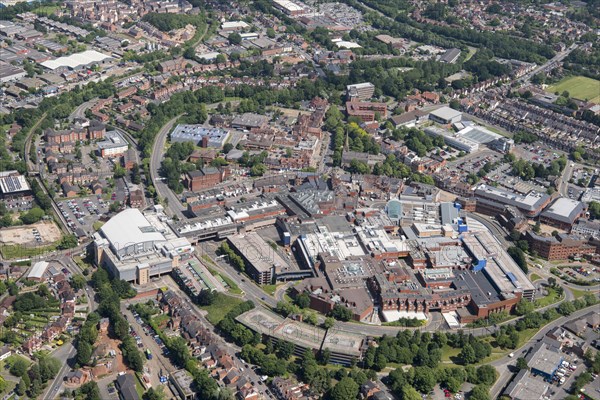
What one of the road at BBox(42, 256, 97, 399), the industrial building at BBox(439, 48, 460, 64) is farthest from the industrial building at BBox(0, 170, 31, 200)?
the industrial building at BBox(439, 48, 460, 64)

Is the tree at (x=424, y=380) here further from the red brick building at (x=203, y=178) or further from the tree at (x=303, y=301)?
the red brick building at (x=203, y=178)

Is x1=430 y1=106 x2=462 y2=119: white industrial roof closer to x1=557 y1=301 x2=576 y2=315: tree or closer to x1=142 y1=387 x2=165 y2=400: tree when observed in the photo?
x1=557 y1=301 x2=576 y2=315: tree

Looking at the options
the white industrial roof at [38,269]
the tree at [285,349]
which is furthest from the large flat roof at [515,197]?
the white industrial roof at [38,269]

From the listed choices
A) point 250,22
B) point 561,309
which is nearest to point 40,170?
point 561,309

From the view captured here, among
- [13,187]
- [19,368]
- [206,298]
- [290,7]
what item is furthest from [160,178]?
[290,7]

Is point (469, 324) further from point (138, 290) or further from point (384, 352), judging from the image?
point (138, 290)

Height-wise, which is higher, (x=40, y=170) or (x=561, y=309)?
(x=561, y=309)

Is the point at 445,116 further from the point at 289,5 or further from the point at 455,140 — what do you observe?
the point at 289,5

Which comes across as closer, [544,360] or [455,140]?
[544,360]

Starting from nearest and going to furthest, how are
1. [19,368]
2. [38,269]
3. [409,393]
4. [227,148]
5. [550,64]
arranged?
[409,393]
[19,368]
[38,269]
[227,148]
[550,64]
